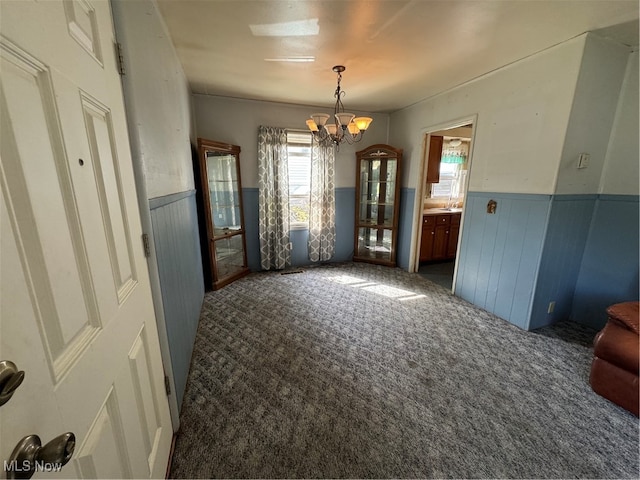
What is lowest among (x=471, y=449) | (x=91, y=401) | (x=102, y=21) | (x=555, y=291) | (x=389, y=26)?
(x=471, y=449)

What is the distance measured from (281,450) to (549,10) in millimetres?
3091

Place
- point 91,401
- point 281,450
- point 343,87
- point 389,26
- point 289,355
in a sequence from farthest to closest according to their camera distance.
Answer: point 343,87 → point 289,355 → point 389,26 → point 281,450 → point 91,401

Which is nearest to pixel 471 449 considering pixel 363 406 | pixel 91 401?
Result: pixel 363 406

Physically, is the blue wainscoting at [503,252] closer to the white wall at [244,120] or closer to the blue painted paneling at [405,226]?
the blue painted paneling at [405,226]

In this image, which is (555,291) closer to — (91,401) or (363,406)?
(363,406)

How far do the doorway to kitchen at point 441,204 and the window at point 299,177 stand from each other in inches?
67.1

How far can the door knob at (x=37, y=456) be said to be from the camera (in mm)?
407

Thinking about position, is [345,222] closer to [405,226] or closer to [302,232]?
[302,232]

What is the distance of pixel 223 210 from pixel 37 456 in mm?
3237

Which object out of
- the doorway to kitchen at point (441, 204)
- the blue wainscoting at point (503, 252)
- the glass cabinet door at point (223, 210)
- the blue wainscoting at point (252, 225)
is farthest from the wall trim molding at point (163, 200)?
the doorway to kitchen at point (441, 204)

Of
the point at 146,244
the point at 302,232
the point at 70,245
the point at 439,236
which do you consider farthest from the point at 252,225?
the point at 70,245

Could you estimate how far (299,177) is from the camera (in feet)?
13.1

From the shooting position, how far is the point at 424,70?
2541 millimetres

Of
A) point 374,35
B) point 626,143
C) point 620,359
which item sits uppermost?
point 374,35
